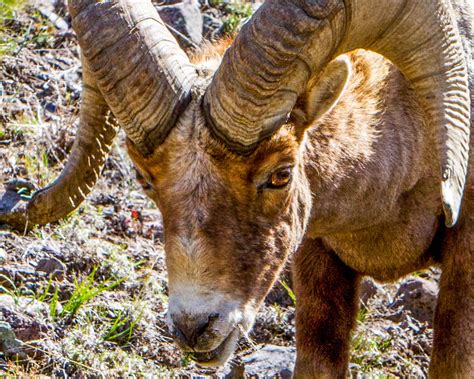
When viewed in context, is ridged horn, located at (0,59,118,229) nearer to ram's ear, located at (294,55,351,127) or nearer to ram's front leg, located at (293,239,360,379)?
ram's ear, located at (294,55,351,127)

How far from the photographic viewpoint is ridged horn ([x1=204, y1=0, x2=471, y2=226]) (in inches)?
247

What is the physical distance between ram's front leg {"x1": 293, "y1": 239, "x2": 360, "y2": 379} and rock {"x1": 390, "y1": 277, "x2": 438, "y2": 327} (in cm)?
206

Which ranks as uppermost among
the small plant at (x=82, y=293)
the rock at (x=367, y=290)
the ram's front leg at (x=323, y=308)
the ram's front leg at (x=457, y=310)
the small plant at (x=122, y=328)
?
the ram's front leg at (x=457, y=310)

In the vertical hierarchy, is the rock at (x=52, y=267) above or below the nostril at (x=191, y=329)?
below

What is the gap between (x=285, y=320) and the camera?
1017 cm

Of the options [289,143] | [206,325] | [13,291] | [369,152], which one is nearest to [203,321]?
[206,325]

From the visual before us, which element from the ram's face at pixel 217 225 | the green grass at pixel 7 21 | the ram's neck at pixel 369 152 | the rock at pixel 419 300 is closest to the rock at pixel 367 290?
the rock at pixel 419 300

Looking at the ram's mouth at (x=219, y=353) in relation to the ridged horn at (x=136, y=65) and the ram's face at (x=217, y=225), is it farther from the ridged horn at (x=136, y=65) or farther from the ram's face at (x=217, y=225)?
the ridged horn at (x=136, y=65)

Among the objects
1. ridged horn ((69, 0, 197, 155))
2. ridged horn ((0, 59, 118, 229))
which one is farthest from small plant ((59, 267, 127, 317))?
ridged horn ((69, 0, 197, 155))

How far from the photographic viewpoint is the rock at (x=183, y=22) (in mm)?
12398

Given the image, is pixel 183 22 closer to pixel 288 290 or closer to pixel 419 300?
pixel 288 290

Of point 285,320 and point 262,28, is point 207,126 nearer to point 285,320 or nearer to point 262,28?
point 262,28

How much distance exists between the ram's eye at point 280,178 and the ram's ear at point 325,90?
40 centimetres

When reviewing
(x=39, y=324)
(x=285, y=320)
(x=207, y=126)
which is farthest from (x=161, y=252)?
(x=207, y=126)
